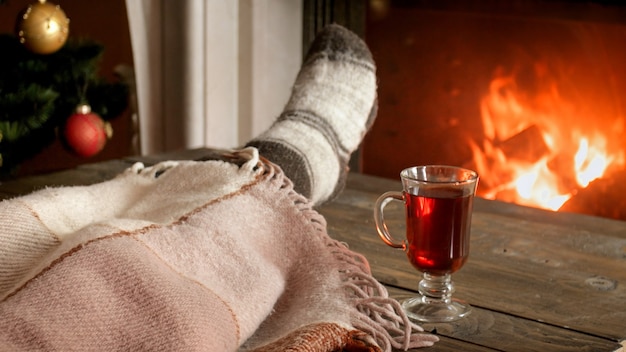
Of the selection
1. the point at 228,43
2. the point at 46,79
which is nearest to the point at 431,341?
the point at 46,79

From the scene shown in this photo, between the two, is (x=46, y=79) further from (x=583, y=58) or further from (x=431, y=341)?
(x=431, y=341)

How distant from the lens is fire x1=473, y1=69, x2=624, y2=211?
1833 millimetres

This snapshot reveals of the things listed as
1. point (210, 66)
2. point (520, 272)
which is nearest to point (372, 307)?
point (520, 272)

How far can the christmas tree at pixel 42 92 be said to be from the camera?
1.58 metres

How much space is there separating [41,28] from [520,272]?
1045 millimetres

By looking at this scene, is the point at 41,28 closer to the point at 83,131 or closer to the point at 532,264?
the point at 83,131

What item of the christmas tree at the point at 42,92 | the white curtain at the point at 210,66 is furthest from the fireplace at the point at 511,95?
the christmas tree at the point at 42,92

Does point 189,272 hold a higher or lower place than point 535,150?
higher

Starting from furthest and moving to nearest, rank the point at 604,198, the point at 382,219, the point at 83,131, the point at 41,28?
the point at 604,198 → the point at 83,131 → the point at 41,28 → the point at 382,219

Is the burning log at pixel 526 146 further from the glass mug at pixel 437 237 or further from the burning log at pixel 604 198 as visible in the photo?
the glass mug at pixel 437 237

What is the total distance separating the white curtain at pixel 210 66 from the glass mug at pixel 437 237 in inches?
55.0

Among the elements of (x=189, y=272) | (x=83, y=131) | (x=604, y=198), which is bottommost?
(x=604, y=198)

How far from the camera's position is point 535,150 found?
1.90m

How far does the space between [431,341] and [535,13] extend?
1.31 meters
